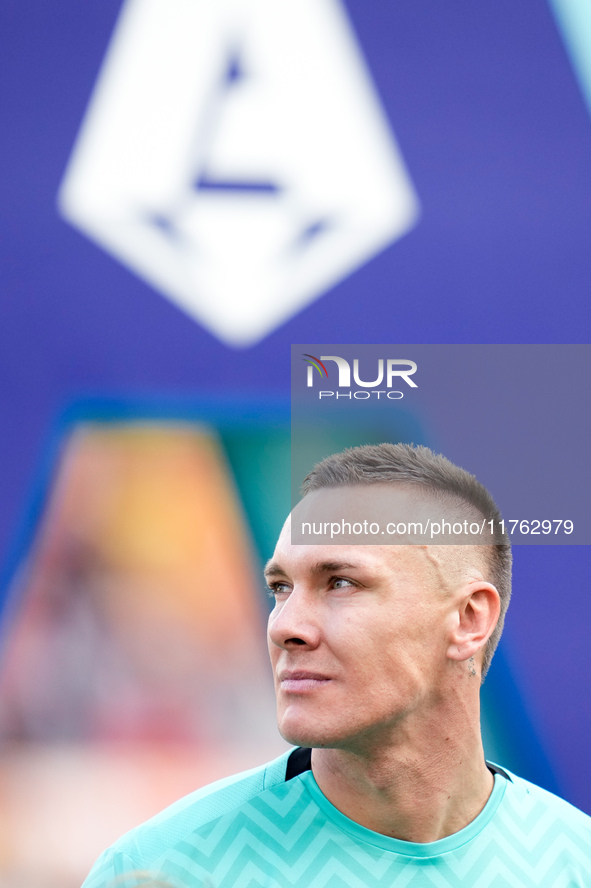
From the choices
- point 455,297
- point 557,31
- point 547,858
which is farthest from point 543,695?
point 557,31

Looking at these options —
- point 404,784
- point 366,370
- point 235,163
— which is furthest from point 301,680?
point 235,163

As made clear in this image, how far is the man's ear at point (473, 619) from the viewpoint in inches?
50.5

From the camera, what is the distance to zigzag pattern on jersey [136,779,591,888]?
1.23 m

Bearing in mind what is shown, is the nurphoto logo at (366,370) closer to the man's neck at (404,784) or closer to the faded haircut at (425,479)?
the faded haircut at (425,479)

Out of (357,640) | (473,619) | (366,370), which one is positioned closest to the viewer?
(357,640)

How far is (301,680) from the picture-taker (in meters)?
1.21

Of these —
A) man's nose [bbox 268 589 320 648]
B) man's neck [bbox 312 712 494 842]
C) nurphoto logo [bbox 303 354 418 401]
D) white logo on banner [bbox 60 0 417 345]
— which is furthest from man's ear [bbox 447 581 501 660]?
white logo on banner [bbox 60 0 417 345]

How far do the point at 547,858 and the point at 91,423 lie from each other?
1.45m

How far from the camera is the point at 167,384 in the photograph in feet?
6.75

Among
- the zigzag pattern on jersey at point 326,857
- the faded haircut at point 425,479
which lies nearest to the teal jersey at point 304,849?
the zigzag pattern on jersey at point 326,857

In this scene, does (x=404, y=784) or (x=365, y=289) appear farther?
(x=365, y=289)

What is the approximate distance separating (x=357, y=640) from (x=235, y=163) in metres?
1.43

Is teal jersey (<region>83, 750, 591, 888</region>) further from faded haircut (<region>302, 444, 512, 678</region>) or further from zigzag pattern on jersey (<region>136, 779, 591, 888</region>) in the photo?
faded haircut (<region>302, 444, 512, 678</region>)

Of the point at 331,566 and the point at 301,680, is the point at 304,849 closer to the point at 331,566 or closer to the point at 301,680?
the point at 301,680
